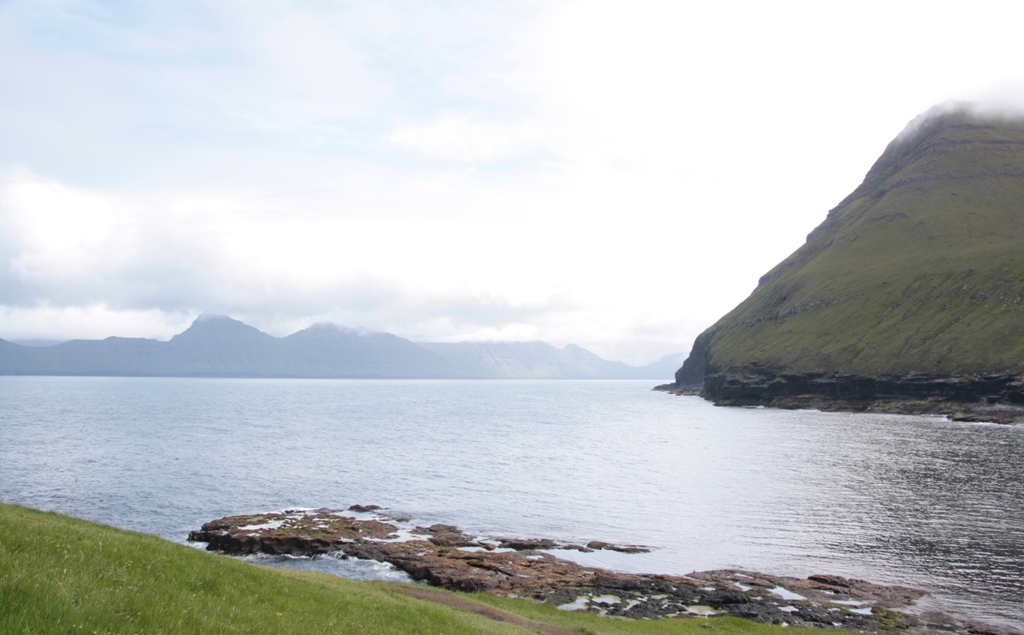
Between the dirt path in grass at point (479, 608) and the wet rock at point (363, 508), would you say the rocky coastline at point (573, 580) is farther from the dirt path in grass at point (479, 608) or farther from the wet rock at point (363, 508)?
the dirt path in grass at point (479, 608)

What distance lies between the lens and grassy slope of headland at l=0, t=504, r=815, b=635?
37.3 feet

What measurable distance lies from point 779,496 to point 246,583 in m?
70.2

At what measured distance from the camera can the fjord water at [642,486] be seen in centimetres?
5241

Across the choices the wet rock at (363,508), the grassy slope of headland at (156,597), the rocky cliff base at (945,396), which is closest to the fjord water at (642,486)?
the wet rock at (363,508)

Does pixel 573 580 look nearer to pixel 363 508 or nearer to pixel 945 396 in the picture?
pixel 363 508

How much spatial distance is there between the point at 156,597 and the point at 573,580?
35.8 m

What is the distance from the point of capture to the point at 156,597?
45.7ft

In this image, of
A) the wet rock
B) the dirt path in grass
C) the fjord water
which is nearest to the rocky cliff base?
the fjord water

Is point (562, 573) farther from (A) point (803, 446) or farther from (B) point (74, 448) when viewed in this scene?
(B) point (74, 448)

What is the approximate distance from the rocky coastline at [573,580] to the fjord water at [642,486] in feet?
10.8

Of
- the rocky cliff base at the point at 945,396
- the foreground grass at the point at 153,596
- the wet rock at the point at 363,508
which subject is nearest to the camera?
the foreground grass at the point at 153,596

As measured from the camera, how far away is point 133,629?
1174 centimetres

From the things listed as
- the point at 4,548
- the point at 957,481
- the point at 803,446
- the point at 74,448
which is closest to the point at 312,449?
the point at 74,448

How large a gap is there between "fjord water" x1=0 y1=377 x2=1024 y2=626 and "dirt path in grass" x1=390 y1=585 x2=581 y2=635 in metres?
19.1
